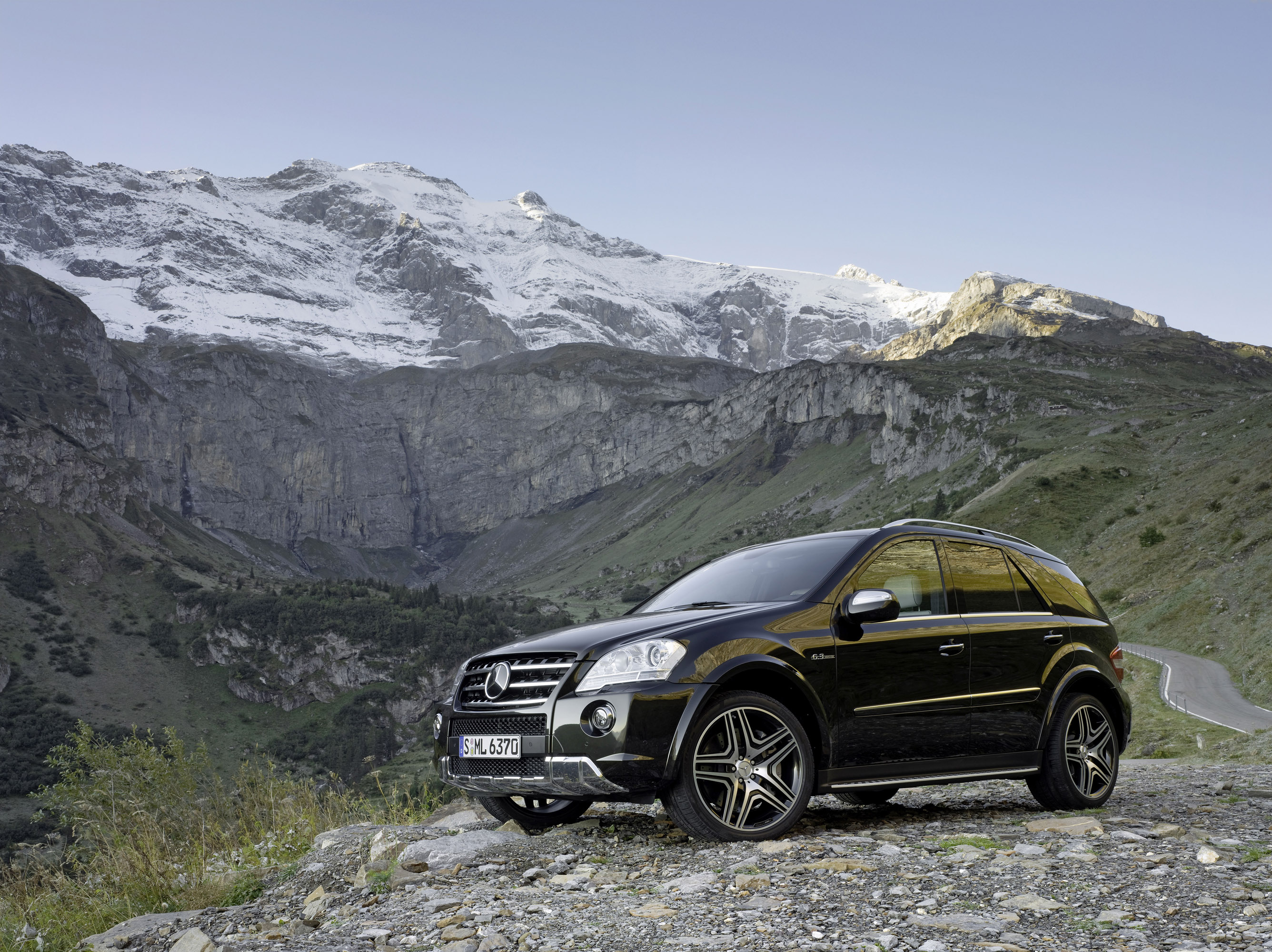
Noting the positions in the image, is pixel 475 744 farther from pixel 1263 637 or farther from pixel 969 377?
pixel 969 377

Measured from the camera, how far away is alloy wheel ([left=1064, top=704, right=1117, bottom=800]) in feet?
26.0

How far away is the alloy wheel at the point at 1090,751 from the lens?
26.0 feet

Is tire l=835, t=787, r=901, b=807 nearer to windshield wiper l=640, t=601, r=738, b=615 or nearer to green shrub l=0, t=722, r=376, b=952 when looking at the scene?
windshield wiper l=640, t=601, r=738, b=615

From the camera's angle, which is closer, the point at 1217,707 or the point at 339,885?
the point at 339,885

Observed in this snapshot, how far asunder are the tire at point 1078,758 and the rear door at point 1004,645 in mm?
227

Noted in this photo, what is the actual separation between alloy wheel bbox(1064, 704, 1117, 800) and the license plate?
4.25m

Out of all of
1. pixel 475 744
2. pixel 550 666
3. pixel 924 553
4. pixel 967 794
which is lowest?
pixel 967 794

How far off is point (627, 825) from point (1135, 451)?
109m

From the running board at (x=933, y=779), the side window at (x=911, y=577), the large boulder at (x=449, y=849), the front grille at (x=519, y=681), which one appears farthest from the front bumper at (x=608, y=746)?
the side window at (x=911, y=577)

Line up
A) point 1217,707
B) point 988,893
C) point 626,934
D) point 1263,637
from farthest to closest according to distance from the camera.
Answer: point 1263,637 < point 1217,707 < point 988,893 < point 626,934

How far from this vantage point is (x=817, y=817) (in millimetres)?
7473

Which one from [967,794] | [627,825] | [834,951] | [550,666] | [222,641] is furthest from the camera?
[222,641]

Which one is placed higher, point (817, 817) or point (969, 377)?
point (969, 377)

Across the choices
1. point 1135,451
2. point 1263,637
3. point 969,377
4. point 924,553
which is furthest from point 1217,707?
point 969,377
